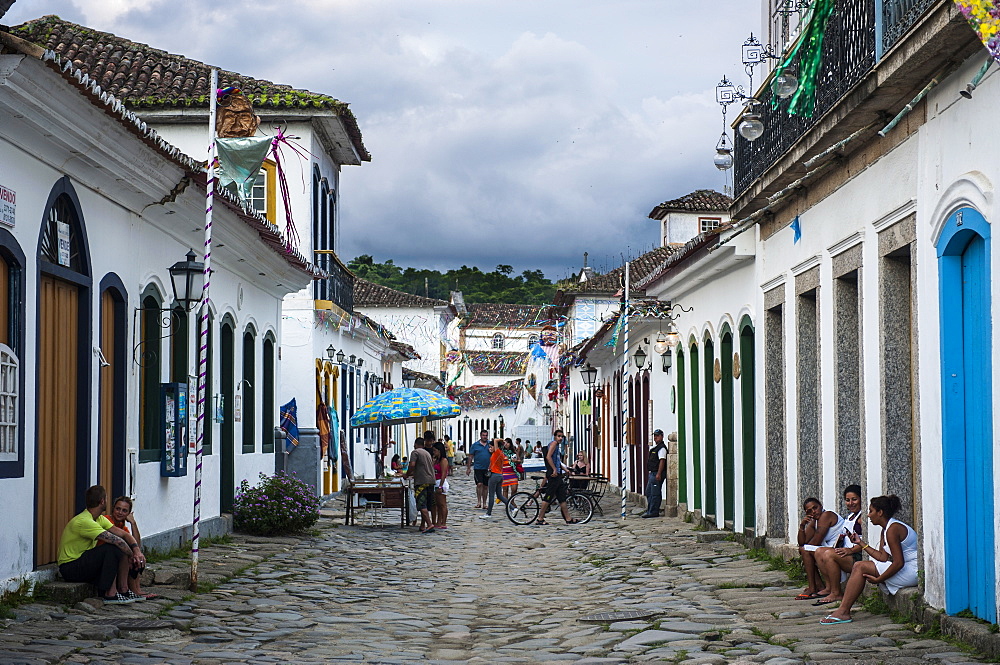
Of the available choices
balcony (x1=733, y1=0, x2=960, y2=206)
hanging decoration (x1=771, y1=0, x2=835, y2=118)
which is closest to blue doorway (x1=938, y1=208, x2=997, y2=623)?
balcony (x1=733, y1=0, x2=960, y2=206)

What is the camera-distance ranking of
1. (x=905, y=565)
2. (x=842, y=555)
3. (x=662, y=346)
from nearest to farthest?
(x=905, y=565), (x=842, y=555), (x=662, y=346)

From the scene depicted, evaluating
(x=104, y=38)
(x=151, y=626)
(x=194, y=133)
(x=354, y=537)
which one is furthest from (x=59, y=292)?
(x=104, y=38)

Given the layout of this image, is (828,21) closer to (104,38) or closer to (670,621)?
(670,621)

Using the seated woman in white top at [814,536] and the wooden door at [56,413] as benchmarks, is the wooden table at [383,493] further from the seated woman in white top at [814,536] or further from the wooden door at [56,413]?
the seated woman in white top at [814,536]

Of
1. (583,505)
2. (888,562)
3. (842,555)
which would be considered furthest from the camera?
(583,505)

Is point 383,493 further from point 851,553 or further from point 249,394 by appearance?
point 851,553

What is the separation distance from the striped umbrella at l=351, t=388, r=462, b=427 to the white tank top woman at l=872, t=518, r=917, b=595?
13246 mm

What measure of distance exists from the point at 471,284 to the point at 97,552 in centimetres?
9563

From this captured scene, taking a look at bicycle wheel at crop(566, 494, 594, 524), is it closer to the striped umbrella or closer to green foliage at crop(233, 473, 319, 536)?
the striped umbrella

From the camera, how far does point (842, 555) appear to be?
31.2 ft

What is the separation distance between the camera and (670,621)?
9461mm

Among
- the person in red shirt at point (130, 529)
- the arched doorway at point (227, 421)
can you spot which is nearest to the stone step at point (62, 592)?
the person in red shirt at point (130, 529)

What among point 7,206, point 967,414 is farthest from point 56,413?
point 967,414

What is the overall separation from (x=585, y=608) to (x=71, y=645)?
15.0ft
